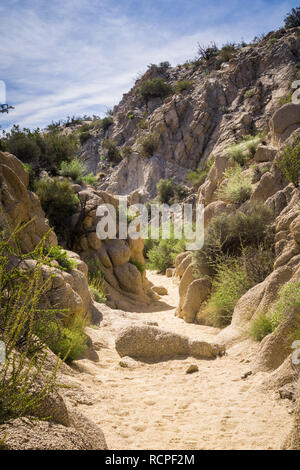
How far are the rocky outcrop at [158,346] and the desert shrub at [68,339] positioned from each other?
75cm

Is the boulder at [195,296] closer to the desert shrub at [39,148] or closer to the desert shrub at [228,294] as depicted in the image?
the desert shrub at [228,294]

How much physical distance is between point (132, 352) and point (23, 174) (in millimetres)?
4822

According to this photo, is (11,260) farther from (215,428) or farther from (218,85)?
(218,85)

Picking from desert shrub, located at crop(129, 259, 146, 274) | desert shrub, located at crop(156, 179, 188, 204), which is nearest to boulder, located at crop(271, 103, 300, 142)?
desert shrub, located at crop(129, 259, 146, 274)

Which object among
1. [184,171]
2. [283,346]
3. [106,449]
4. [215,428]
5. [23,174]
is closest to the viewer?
[106,449]

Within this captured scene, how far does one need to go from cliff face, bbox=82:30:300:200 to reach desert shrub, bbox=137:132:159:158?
31 cm

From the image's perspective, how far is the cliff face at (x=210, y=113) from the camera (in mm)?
25719

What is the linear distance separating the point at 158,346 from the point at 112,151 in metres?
30.5

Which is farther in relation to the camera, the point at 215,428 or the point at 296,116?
the point at 296,116

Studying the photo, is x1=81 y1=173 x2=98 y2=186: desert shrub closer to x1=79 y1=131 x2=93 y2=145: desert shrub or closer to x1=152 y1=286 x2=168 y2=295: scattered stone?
x1=152 y1=286 x2=168 y2=295: scattered stone

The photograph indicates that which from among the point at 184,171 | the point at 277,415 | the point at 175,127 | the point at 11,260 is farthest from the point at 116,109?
the point at 277,415

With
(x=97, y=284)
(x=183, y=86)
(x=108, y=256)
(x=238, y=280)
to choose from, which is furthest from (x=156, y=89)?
(x=238, y=280)

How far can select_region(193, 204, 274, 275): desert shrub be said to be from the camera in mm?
8531

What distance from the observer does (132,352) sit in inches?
235
